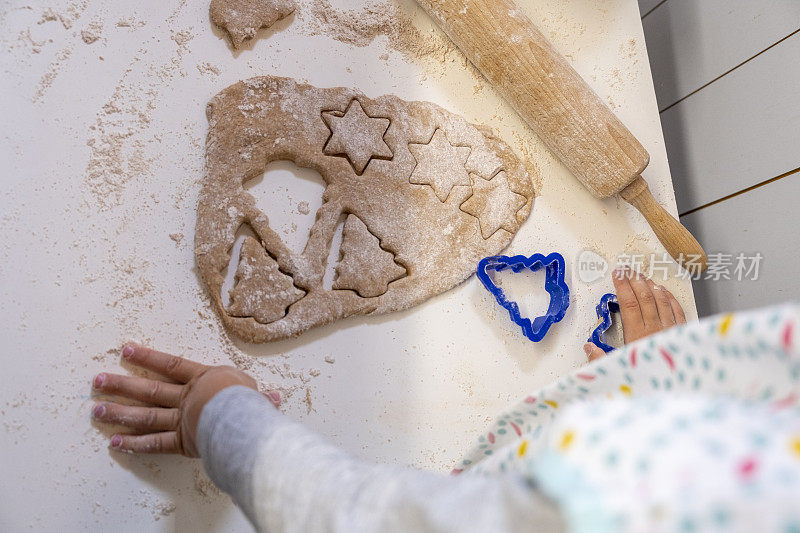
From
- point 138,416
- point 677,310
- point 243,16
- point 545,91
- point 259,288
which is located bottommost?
point 677,310

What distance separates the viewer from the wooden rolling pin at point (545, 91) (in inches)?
42.3

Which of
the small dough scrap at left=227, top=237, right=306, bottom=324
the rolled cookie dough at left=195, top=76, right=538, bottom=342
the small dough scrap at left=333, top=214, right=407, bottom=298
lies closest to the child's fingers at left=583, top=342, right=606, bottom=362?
the rolled cookie dough at left=195, top=76, right=538, bottom=342

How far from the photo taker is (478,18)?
1069 millimetres

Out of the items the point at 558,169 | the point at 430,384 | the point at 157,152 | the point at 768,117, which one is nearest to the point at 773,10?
the point at 768,117

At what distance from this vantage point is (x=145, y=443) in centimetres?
82

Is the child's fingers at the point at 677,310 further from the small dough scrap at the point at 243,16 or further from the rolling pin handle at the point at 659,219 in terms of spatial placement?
the small dough scrap at the point at 243,16

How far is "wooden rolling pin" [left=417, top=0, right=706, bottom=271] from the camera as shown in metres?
1.08

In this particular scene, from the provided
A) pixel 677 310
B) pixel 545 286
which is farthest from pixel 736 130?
pixel 545 286

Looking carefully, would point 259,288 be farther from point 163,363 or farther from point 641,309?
point 641,309

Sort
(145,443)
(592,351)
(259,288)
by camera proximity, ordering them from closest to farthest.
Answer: (145,443), (259,288), (592,351)

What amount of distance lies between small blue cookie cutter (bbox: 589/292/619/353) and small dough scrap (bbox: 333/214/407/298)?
416mm

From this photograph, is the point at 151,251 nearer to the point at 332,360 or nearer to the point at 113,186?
the point at 113,186

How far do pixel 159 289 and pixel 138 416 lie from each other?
7.5 inches

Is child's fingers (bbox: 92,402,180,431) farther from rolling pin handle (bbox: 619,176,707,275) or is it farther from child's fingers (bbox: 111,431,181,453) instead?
rolling pin handle (bbox: 619,176,707,275)
